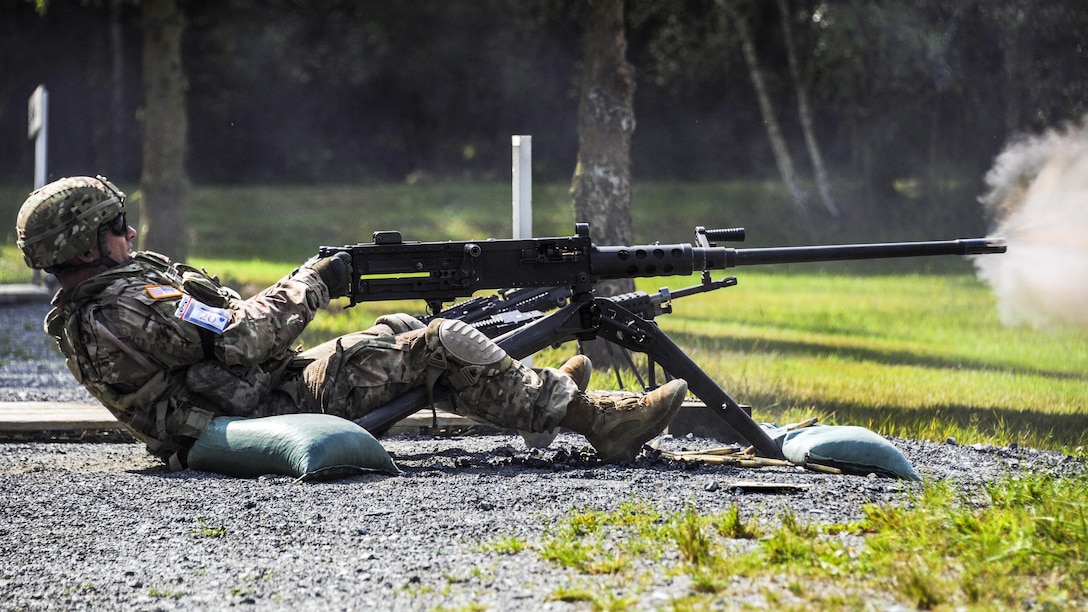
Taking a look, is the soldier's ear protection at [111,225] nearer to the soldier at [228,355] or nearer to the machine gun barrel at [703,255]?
the soldier at [228,355]

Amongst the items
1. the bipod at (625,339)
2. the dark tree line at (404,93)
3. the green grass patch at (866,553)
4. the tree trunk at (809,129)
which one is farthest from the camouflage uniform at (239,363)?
the dark tree line at (404,93)

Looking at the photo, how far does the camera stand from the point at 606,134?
10.7m

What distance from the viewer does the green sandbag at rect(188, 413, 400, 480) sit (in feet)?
16.5

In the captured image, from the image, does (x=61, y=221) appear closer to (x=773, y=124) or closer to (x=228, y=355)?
(x=228, y=355)

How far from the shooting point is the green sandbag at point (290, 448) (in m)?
5.04

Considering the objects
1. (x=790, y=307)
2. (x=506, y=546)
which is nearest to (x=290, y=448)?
(x=506, y=546)

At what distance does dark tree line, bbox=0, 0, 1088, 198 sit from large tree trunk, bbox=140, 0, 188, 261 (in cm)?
1388

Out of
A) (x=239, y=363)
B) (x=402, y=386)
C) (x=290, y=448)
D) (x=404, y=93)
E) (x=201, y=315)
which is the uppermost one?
(x=404, y=93)

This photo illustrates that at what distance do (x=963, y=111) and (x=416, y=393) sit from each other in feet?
76.2

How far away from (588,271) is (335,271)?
1.17 metres

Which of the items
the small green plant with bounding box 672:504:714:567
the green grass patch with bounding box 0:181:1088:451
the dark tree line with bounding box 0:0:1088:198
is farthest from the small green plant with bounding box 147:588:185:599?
the dark tree line with bounding box 0:0:1088:198

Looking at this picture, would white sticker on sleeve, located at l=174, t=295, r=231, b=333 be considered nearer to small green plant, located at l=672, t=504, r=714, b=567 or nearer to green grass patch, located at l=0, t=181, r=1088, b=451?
small green plant, located at l=672, t=504, r=714, b=567

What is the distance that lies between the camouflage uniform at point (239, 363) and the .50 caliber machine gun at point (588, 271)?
24cm

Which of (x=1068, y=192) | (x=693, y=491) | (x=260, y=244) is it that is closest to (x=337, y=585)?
(x=693, y=491)
